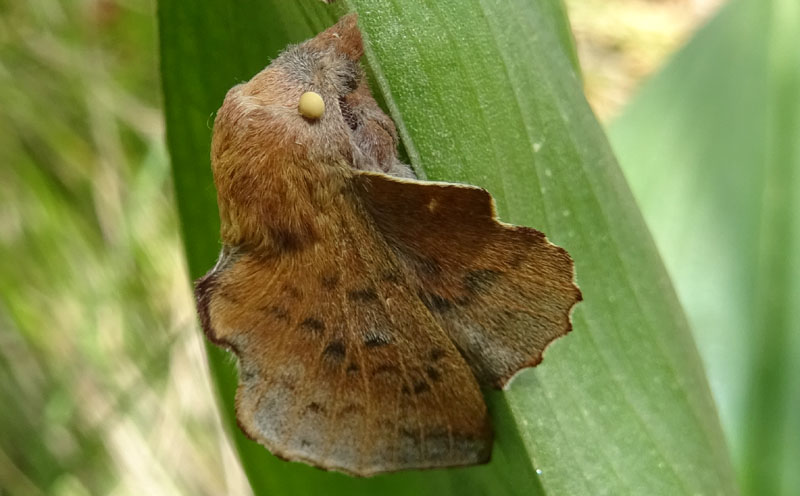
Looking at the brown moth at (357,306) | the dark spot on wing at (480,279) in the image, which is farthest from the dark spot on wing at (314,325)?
the dark spot on wing at (480,279)

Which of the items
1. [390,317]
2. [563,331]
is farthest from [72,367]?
[563,331]

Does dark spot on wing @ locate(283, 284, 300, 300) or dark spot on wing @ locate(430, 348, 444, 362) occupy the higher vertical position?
dark spot on wing @ locate(283, 284, 300, 300)

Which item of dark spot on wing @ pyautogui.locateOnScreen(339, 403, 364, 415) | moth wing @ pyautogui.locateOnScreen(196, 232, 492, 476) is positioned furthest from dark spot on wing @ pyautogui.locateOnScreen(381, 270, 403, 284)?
dark spot on wing @ pyautogui.locateOnScreen(339, 403, 364, 415)

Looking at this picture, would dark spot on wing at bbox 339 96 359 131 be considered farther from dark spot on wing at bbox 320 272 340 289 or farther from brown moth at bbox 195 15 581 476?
dark spot on wing at bbox 320 272 340 289

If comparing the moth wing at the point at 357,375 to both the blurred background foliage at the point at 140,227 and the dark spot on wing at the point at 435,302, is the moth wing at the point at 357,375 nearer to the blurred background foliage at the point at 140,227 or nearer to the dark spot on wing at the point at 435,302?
the dark spot on wing at the point at 435,302

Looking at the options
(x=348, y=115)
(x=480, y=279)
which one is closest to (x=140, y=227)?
(x=348, y=115)

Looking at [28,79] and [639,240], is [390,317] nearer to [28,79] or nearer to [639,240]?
[639,240]

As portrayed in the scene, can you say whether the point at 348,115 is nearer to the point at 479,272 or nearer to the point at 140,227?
the point at 479,272

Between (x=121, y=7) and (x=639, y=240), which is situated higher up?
(x=121, y=7)
